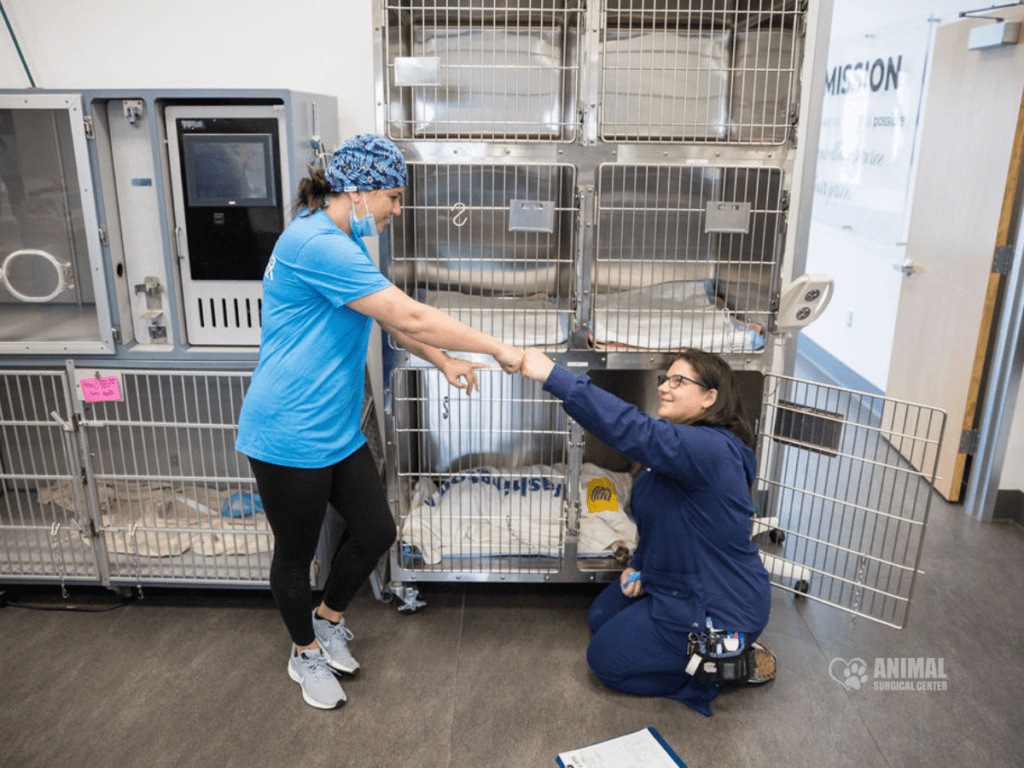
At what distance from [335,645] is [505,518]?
0.75 m

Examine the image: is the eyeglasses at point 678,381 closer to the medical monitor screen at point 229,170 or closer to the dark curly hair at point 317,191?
the dark curly hair at point 317,191

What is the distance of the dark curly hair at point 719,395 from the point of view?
232cm

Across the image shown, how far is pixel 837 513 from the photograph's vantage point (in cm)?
364

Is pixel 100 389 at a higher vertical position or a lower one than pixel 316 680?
higher

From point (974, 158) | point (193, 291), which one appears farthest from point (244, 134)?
point (974, 158)

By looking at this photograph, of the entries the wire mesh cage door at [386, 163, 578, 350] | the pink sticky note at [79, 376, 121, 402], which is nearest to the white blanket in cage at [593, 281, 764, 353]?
the wire mesh cage door at [386, 163, 578, 350]

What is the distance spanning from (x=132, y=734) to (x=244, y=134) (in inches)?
70.5

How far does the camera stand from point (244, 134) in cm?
251

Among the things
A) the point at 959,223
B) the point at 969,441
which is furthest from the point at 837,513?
the point at 959,223

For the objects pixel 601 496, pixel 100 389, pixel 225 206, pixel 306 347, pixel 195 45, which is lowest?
pixel 601 496

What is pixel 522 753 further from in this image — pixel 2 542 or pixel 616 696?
pixel 2 542

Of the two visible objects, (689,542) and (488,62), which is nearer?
(689,542)

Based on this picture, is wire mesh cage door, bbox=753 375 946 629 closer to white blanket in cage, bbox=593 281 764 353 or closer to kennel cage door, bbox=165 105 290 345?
white blanket in cage, bbox=593 281 764 353

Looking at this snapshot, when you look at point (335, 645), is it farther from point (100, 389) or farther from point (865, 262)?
point (865, 262)
